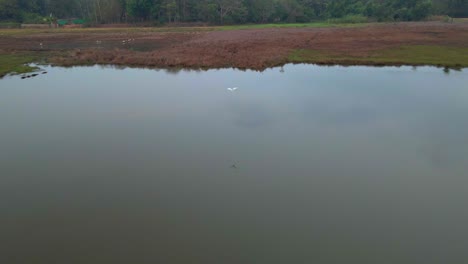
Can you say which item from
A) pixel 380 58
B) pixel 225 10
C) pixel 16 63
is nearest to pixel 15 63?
pixel 16 63

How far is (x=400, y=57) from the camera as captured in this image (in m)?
21.0

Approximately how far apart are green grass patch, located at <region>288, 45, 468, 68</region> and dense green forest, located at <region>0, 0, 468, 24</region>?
105 ft

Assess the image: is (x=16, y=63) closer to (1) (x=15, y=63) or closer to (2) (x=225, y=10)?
(1) (x=15, y=63)

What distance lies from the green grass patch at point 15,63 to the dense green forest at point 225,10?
3130 cm

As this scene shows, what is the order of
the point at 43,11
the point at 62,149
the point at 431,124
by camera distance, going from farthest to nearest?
the point at 43,11, the point at 431,124, the point at 62,149

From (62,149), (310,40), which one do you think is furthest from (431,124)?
(310,40)

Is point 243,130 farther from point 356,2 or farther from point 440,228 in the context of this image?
point 356,2

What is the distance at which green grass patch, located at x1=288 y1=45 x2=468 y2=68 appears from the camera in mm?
19531

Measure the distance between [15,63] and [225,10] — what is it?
3997 centimetres

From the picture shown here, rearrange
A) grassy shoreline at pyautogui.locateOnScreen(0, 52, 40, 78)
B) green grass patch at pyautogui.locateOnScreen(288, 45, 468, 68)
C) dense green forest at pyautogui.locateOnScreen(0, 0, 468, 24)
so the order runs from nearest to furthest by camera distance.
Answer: green grass patch at pyautogui.locateOnScreen(288, 45, 468, 68), grassy shoreline at pyautogui.locateOnScreen(0, 52, 40, 78), dense green forest at pyautogui.locateOnScreen(0, 0, 468, 24)

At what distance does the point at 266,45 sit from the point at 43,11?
57.8 m

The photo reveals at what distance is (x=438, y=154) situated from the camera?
29.8 ft

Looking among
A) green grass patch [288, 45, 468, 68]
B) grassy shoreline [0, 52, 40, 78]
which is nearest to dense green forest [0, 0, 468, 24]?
grassy shoreline [0, 52, 40, 78]

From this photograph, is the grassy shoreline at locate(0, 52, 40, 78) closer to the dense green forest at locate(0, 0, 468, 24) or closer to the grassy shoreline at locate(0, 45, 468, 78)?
the grassy shoreline at locate(0, 45, 468, 78)
